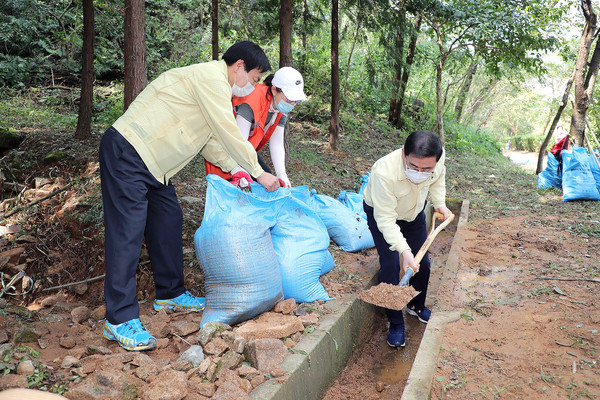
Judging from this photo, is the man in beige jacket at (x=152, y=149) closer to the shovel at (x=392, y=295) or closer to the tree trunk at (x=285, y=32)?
the shovel at (x=392, y=295)

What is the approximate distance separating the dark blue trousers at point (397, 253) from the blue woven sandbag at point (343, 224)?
73 cm

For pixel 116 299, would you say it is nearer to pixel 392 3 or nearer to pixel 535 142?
pixel 392 3

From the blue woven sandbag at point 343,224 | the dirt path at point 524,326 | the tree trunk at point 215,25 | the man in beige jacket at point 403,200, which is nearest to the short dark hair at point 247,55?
the man in beige jacket at point 403,200

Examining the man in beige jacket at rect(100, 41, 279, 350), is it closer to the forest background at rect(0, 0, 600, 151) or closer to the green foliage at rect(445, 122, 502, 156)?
the forest background at rect(0, 0, 600, 151)

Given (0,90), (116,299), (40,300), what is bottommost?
(40,300)

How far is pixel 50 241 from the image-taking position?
3.71 m

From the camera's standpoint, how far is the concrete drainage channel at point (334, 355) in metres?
2.05

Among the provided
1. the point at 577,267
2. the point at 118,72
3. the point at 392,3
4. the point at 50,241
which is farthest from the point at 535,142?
the point at 50,241

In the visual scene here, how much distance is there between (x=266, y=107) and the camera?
3121 mm

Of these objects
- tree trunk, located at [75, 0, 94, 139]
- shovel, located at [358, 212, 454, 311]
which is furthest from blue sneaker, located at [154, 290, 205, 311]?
tree trunk, located at [75, 0, 94, 139]

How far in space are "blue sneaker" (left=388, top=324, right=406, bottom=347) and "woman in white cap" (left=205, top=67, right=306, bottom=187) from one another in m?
1.28

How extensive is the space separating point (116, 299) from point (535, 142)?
3401 cm

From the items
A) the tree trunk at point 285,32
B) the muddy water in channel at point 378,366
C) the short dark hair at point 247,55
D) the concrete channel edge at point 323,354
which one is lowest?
the muddy water in channel at point 378,366

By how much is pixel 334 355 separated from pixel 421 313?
3.73ft
